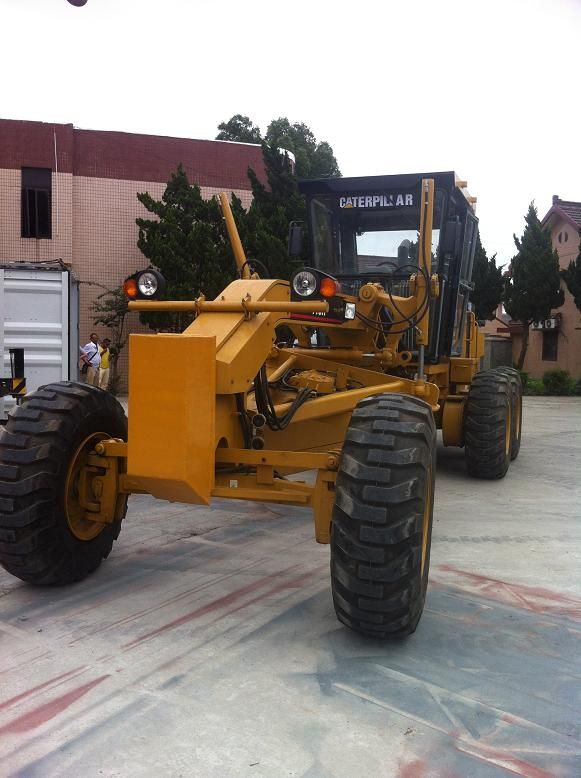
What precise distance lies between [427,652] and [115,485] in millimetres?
2045

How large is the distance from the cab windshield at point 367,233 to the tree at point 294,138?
2539cm

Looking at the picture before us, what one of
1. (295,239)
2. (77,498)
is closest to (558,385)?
(295,239)

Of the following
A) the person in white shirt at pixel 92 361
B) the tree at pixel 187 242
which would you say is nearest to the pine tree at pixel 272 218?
the tree at pixel 187 242

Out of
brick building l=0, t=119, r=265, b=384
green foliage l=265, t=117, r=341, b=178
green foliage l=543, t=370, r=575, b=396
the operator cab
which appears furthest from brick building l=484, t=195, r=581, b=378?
the operator cab

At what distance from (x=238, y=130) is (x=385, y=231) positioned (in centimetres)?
3659

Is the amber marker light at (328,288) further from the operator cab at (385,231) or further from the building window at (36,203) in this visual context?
the building window at (36,203)

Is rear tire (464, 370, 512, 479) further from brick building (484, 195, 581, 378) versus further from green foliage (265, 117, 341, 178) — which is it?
green foliage (265, 117, 341, 178)

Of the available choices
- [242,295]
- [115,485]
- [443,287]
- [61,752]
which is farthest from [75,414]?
[443,287]

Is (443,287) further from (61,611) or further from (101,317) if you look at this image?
(101,317)

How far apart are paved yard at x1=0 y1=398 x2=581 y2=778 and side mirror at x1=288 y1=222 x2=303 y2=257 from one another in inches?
120

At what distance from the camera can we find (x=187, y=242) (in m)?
18.0

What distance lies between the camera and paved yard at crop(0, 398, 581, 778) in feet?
8.96

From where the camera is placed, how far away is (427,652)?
11.9 feet

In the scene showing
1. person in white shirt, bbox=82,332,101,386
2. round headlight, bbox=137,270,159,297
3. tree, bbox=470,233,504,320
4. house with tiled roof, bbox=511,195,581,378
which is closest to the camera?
round headlight, bbox=137,270,159,297
